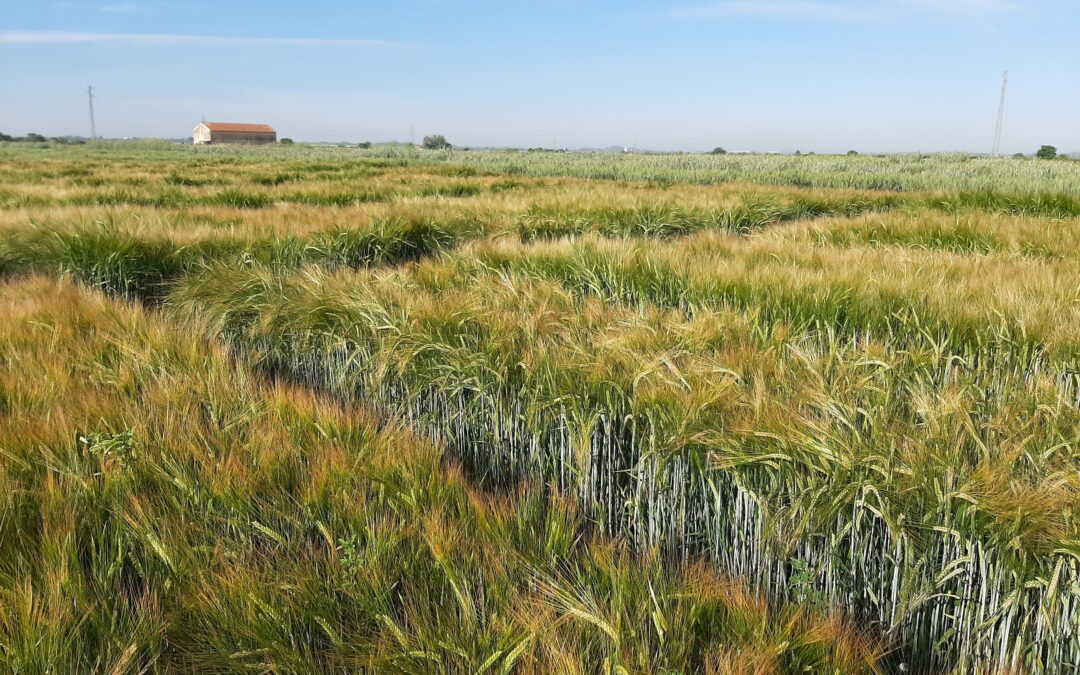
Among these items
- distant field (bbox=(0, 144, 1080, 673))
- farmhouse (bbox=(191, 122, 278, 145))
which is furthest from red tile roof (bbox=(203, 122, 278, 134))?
distant field (bbox=(0, 144, 1080, 673))

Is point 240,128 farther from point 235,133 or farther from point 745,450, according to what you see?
point 745,450

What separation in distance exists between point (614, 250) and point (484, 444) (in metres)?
2.00

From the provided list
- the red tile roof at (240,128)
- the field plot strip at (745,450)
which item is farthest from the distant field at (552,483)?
the red tile roof at (240,128)

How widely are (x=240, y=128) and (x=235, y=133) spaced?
1145mm

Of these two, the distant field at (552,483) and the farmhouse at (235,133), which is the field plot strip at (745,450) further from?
the farmhouse at (235,133)

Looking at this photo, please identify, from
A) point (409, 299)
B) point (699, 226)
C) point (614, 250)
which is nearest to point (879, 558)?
point (409, 299)

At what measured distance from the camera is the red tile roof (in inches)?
3777

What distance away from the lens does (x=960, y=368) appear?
2.48 metres

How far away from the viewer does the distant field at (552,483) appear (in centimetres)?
120

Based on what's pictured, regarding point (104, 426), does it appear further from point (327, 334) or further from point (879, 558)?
point (879, 558)

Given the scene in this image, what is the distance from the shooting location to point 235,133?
97.6 meters

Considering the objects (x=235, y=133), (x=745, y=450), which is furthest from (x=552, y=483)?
(x=235, y=133)

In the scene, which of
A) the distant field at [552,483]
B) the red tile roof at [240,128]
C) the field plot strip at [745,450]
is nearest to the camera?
the distant field at [552,483]

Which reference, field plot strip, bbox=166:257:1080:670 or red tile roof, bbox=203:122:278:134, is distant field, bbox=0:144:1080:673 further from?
red tile roof, bbox=203:122:278:134
